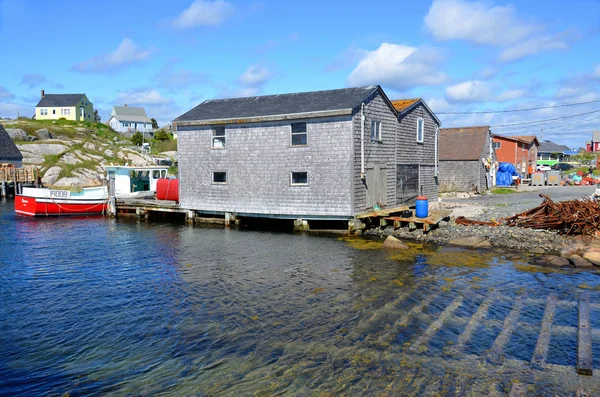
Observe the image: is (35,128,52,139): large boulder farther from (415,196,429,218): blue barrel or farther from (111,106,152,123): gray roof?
(415,196,429,218): blue barrel

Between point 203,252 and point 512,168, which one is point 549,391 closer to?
point 203,252

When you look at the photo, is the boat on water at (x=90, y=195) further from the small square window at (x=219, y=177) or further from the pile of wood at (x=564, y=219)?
the pile of wood at (x=564, y=219)

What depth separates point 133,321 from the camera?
38.0 ft

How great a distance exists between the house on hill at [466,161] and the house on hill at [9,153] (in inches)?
1753

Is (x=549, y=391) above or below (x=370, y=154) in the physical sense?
below

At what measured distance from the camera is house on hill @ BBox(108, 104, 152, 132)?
101750mm

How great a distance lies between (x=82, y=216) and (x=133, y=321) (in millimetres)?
23777

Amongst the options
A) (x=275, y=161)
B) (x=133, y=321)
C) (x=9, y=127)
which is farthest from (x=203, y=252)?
(x=9, y=127)

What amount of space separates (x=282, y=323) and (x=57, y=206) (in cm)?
2678

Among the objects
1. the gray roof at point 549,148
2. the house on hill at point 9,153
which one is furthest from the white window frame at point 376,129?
the gray roof at point 549,148

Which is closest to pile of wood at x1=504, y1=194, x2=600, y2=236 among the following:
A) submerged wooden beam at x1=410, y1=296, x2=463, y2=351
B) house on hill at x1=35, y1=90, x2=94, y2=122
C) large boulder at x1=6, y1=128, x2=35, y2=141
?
submerged wooden beam at x1=410, y1=296, x2=463, y2=351

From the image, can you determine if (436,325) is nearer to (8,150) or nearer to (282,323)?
(282,323)

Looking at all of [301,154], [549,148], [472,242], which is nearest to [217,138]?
[301,154]

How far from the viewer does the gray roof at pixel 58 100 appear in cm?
9425
